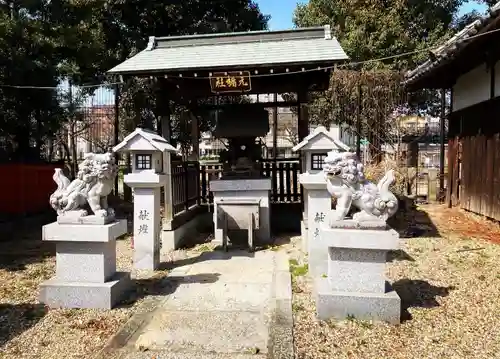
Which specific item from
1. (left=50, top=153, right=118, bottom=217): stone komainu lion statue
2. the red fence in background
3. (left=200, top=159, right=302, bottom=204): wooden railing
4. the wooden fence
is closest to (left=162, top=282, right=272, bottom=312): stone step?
(left=50, top=153, right=118, bottom=217): stone komainu lion statue

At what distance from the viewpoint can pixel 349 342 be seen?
3.72 meters

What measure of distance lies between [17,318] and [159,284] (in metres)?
1.73

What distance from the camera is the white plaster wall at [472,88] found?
364 inches

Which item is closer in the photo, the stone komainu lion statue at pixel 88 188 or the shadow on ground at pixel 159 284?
the stone komainu lion statue at pixel 88 188

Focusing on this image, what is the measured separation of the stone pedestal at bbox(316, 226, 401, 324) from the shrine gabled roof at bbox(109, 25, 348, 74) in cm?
399

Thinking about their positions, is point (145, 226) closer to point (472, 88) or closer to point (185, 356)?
point (185, 356)

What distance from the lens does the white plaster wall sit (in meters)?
9.23

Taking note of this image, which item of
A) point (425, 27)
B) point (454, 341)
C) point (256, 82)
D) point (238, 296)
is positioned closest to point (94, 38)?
point (256, 82)

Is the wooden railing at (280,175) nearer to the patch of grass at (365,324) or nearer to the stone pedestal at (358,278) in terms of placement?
the stone pedestal at (358,278)

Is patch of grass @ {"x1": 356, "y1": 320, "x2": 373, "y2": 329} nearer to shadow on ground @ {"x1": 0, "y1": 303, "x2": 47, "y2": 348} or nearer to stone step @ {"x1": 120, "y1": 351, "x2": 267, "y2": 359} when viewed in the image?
stone step @ {"x1": 120, "y1": 351, "x2": 267, "y2": 359}

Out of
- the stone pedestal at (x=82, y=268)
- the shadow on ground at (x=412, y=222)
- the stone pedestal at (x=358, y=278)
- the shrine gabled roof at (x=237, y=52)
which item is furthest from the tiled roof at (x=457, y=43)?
the stone pedestal at (x=82, y=268)

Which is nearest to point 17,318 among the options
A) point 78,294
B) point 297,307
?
point 78,294

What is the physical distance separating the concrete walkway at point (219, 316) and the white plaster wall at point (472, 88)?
6541 mm

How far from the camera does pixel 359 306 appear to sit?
4168 mm
